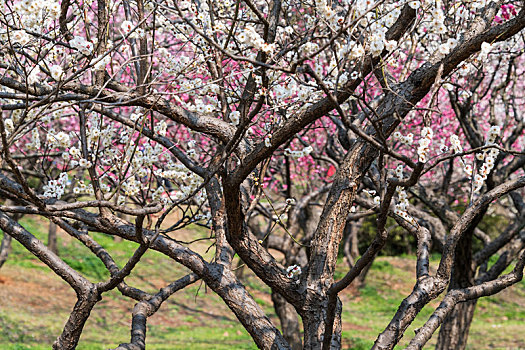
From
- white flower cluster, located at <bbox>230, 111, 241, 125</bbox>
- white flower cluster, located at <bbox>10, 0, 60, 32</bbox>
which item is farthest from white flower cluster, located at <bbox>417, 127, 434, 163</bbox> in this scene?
white flower cluster, located at <bbox>10, 0, 60, 32</bbox>

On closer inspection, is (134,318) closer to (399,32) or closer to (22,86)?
(22,86)

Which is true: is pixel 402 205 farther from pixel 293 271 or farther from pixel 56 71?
pixel 56 71

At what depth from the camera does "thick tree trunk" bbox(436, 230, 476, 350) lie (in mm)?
6152

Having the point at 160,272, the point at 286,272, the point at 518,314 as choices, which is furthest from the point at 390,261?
the point at 286,272

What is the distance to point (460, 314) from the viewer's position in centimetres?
618

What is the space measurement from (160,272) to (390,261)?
6.75 m

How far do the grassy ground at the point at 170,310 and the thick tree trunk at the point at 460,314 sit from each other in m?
2.93

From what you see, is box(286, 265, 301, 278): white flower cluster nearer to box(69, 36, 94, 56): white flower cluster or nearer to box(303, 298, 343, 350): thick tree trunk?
box(303, 298, 343, 350): thick tree trunk

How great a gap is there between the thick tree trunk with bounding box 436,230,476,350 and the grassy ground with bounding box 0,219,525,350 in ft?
9.62

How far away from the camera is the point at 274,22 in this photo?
132 inches

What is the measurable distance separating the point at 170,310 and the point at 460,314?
742 centimetres

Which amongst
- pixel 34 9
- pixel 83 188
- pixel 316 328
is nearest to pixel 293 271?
pixel 316 328

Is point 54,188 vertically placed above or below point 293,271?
above

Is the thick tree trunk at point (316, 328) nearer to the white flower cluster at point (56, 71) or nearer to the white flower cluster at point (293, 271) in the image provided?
the white flower cluster at point (293, 271)
